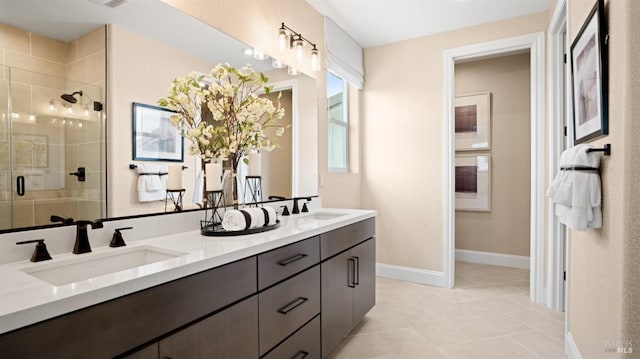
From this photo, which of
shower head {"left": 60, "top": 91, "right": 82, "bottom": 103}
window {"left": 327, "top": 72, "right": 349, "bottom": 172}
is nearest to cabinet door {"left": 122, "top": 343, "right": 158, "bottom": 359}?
shower head {"left": 60, "top": 91, "right": 82, "bottom": 103}

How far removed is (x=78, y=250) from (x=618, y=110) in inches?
85.3

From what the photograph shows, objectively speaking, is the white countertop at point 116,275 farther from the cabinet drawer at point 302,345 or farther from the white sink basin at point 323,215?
the white sink basin at point 323,215

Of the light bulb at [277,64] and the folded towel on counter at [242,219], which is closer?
the folded towel on counter at [242,219]

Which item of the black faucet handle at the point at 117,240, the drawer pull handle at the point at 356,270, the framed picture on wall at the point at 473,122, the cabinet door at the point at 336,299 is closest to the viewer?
the black faucet handle at the point at 117,240

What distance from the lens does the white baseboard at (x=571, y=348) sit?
195 centimetres

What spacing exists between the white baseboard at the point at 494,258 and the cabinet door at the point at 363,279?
7.89 feet

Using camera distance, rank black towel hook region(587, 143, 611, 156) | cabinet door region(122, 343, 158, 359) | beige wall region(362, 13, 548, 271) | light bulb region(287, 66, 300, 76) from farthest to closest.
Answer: beige wall region(362, 13, 548, 271) → light bulb region(287, 66, 300, 76) → black towel hook region(587, 143, 611, 156) → cabinet door region(122, 343, 158, 359)

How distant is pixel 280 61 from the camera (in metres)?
2.53

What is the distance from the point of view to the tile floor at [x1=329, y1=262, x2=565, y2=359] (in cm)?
221

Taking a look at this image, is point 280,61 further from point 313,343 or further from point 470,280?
point 470,280

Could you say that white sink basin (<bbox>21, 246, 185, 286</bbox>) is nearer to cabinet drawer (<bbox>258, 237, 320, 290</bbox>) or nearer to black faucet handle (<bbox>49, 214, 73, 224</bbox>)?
black faucet handle (<bbox>49, 214, 73, 224</bbox>)

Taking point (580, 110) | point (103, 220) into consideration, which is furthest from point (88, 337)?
point (580, 110)

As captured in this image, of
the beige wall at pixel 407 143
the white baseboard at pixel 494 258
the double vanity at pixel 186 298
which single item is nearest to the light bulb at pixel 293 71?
the double vanity at pixel 186 298

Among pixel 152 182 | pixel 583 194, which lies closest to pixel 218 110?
pixel 152 182
